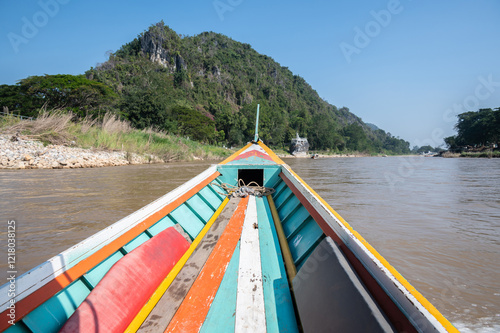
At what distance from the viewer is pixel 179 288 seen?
1.70 metres

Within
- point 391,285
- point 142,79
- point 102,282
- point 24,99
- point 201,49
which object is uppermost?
point 201,49

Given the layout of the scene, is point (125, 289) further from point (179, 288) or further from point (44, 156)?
point (44, 156)

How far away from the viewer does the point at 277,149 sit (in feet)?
186

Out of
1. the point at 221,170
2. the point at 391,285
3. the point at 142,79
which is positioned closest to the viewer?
the point at 391,285

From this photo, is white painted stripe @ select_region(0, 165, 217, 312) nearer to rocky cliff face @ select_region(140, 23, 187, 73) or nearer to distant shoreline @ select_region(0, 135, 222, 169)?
distant shoreline @ select_region(0, 135, 222, 169)

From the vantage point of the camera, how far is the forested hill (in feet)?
83.7

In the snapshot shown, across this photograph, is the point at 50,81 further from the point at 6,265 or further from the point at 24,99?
the point at 6,265

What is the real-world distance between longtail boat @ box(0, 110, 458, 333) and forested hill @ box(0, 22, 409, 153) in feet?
78.7

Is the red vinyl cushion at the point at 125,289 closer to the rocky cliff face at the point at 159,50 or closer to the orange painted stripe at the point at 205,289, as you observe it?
the orange painted stripe at the point at 205,289

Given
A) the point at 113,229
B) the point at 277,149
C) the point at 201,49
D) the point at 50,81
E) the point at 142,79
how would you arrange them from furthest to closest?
the point at 201,49
the point at 277,149
the point at 142,79
the point at 50,81
the point at 113,229

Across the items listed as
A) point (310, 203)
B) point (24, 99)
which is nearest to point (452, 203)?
point (310, 203)

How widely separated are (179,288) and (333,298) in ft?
3.41

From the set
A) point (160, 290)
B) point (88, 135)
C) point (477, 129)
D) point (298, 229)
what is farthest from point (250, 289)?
point (477, 129)

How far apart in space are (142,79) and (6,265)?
44616 mm
